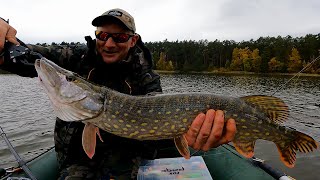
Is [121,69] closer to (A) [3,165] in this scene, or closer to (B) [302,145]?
(B) [302,145]

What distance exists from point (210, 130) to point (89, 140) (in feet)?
2.97

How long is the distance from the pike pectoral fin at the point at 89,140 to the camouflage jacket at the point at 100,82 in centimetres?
70

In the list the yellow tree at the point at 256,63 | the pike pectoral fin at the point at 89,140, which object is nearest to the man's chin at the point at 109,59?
the pike pectoral fin at the point at 89,140

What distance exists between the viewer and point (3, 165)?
6.05 m

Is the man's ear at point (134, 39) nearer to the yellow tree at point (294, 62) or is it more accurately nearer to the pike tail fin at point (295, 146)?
the pike tail fin at point (295, 146)

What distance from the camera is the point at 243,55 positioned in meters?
61.7

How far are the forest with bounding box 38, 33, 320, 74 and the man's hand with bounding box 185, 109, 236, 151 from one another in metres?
54.4

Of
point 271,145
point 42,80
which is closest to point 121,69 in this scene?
point 42,80

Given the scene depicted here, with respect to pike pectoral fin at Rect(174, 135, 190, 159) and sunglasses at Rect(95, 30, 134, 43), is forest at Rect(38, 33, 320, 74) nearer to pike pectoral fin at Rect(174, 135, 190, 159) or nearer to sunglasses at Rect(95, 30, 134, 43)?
sunglasses at Rect(95, 30, 134, 43)

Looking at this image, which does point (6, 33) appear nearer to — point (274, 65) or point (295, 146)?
point (295, 146)

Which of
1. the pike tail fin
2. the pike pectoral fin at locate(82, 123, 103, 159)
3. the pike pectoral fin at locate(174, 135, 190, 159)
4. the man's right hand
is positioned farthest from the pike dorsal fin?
the man's right hand

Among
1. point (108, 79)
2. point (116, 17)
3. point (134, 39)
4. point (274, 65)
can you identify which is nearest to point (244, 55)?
point (274, 65)

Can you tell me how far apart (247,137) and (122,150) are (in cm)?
131

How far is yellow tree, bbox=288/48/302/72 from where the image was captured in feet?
172
